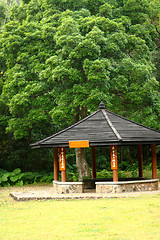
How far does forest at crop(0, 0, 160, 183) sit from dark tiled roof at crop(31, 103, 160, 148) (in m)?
1.76

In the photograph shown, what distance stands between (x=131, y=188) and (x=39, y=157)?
10937mm

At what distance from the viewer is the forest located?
1781 cm

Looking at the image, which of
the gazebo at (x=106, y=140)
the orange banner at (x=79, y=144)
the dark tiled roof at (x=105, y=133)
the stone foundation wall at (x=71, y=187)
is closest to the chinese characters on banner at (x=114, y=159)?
the gazebo at (x=106, y=140)

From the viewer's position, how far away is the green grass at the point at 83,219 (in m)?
7.30

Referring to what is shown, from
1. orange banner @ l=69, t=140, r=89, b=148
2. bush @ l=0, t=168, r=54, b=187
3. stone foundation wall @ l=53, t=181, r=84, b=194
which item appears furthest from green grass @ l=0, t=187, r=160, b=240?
bush @ l=0, t=168, r=54, b=187

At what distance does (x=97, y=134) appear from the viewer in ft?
49.2

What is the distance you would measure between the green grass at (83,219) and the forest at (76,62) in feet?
22.1

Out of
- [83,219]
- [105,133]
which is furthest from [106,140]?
[83,219]

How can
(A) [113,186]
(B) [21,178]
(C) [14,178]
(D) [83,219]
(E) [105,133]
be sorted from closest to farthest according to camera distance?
(D) [83,219] < (A) [113,186] < (E) [105,133] < (C) [14,178] < (B) [21,178]

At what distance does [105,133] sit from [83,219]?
6285 mm

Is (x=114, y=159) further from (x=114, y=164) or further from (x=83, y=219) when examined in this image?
(x=83, y=219)

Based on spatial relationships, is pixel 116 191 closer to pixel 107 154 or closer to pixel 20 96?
pixel 20 96

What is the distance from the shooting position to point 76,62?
60.0ft

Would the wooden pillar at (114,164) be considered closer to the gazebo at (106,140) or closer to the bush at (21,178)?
the gazebo at (106,140)
